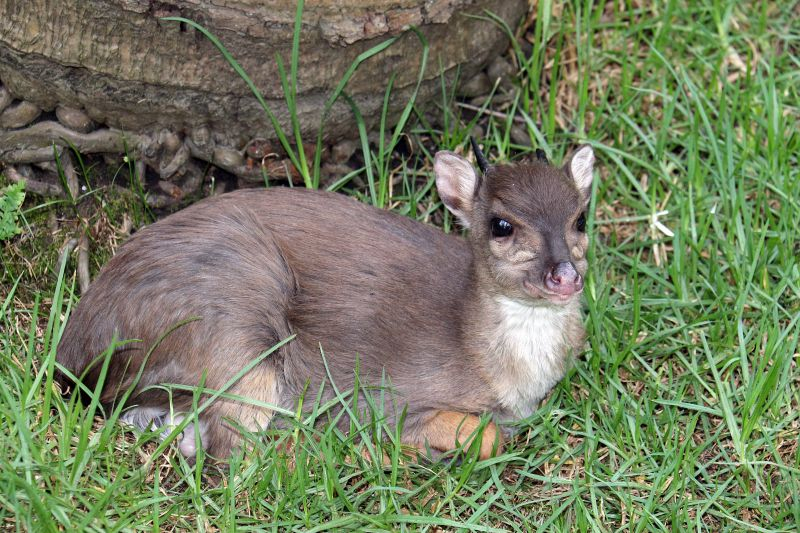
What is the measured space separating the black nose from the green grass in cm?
69

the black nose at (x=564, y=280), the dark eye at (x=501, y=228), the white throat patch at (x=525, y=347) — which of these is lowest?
the white throat patch at (x=525, y=347)

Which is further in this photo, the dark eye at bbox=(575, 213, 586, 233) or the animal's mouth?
the dark eye at bbox=(575, 213, 586, 233)

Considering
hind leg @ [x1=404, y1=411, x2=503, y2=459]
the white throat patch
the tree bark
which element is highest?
the tree bark

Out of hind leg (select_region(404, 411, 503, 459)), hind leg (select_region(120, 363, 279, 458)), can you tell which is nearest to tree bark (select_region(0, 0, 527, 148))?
hind leg (select_region(120, 363, 279, 458))

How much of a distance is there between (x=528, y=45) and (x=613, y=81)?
0.56m

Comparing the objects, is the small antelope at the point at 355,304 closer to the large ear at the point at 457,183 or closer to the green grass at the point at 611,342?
the large ear at the point at 457,183

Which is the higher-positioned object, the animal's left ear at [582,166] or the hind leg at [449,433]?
the animal's left ear at [582,166]

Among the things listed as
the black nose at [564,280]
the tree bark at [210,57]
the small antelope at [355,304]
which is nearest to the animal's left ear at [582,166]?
the small antelope at [355,304]

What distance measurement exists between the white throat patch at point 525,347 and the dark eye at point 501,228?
0.32m

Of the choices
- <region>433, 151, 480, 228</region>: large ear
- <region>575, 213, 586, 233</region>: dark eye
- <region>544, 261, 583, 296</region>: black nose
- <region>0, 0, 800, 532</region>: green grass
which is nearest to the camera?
<region>0, 0, 800, 532</region>: green grass

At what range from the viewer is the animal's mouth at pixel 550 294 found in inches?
188

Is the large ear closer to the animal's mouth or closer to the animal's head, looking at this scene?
the animal's head

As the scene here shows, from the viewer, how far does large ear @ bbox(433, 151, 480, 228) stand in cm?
537

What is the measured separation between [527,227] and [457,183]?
1.95ft
